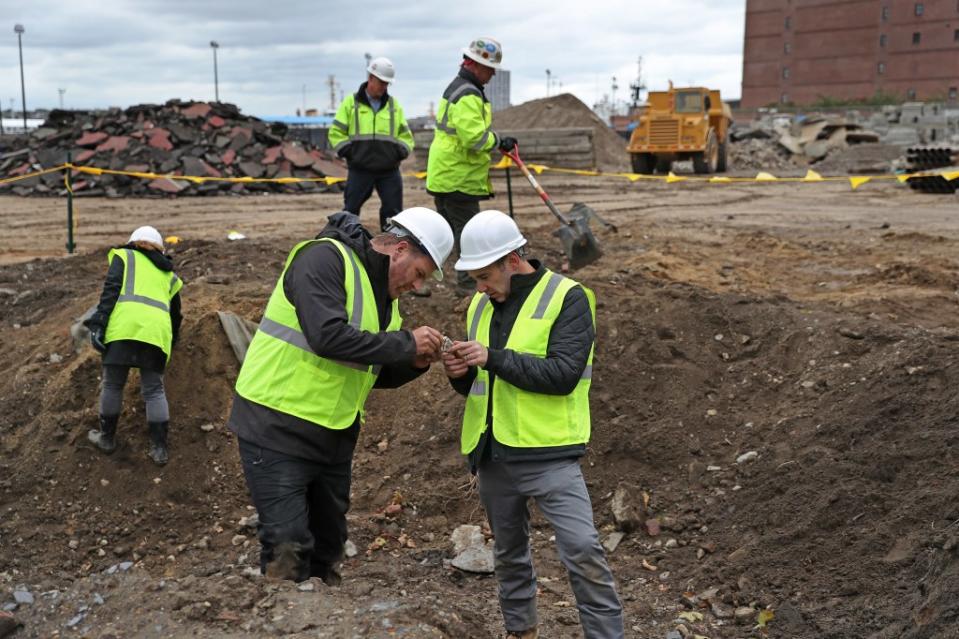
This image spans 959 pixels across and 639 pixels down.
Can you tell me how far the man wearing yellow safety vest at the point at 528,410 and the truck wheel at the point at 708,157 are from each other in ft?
73.4

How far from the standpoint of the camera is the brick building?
60.3m

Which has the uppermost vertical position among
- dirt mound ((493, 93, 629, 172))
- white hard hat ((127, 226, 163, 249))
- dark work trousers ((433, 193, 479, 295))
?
dirt mound ((493, 93, 629, 172))

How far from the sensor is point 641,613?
186 inches

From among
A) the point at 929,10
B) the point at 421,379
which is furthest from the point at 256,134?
the point at 929,10

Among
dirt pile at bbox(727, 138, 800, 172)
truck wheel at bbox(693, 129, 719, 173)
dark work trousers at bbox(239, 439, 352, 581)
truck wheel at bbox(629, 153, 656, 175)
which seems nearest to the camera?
dark work trousers at bbox(239, 439, 352, 581)

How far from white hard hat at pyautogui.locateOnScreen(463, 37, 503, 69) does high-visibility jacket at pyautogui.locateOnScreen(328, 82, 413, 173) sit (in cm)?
160

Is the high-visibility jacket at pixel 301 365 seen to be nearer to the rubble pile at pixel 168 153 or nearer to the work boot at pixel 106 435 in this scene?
the work boot at pixel 106 435

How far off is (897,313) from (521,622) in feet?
17.7

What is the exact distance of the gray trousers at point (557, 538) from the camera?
3.70 m

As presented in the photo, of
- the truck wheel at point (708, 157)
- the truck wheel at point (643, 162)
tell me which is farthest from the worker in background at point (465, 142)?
the truck wheel at point (643, 162)

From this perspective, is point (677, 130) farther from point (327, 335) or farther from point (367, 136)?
point (327, 335)

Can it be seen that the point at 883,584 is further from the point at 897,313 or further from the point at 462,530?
the point at 897,313

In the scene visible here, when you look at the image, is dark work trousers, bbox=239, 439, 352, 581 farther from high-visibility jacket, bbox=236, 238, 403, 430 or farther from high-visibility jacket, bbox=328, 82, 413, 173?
high-visibility jacket, bbox=328, 82, 413, 173

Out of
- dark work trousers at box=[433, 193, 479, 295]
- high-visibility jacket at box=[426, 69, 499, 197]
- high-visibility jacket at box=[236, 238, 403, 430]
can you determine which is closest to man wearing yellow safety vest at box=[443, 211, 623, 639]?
high-visibility jacket at box=[236, 238, 403, 430]
